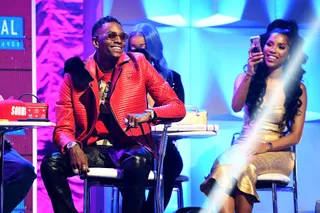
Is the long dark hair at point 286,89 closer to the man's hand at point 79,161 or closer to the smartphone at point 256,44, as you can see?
the smartphone at point 256,44

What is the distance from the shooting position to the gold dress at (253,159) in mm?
4547

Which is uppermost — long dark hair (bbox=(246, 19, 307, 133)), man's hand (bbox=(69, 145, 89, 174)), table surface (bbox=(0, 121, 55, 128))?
long dark hair (bbox=(246, 19, 307, 133))

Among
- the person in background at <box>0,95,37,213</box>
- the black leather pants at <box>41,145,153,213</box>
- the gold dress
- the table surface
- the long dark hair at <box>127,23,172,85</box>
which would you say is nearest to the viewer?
the table surface

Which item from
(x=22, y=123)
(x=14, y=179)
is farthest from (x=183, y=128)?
(x=14, y=179)

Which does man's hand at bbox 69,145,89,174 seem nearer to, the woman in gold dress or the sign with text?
the woman in gold dress

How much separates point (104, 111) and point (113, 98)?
0.38 ft

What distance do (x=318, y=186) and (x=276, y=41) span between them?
209 centimetres

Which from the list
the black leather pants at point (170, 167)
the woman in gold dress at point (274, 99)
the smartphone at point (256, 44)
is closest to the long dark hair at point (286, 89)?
the woman in gold dress at point (274, 99)

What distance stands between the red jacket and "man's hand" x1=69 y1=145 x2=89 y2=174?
16cm

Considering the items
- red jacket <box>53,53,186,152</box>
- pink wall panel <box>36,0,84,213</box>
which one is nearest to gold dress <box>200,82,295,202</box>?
red jacket <box>53,53,186,152</box>

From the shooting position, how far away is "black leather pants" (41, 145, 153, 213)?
13.4 ft

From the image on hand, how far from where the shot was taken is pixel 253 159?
4742 mm

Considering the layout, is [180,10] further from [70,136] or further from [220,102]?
[70,136]

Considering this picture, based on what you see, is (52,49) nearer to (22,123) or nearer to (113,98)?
(113,98)
